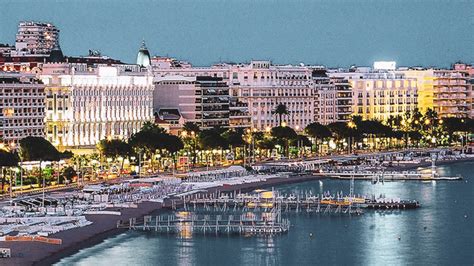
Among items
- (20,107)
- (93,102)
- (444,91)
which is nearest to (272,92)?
(93,102)

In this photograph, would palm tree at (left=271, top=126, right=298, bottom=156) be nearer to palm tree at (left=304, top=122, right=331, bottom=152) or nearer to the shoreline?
palm tree at (left=304, top=122, right=331, bottom=152)

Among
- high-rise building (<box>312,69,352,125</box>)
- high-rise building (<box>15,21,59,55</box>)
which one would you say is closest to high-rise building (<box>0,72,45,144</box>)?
high-rise building (<box>312,69,352,125</box>)

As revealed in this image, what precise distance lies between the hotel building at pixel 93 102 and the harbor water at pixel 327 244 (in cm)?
2958

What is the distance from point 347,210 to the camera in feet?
260

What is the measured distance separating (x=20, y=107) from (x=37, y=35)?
62024 millimetres

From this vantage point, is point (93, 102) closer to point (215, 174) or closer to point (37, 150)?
point (215, 174)

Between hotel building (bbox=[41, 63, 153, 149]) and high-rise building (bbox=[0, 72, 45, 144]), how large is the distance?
305cm

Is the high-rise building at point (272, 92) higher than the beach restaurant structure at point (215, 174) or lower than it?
higher

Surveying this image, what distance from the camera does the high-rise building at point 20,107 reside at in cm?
9362

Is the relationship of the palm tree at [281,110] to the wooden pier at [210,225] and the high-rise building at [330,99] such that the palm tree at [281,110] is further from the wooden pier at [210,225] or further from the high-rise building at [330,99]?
the wooden pier at [210,225]

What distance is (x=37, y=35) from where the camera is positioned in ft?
513

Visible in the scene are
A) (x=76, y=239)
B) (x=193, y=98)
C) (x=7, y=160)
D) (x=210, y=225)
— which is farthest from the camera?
(x=193, y=98)

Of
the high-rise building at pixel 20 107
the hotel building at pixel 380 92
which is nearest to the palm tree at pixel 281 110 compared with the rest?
the hotel building at pixel 380 92

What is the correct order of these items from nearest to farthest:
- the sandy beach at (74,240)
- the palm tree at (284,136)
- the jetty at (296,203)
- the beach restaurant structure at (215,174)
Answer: the sandy beach at (74,240) < the jetty at (296,203) < the beach restaurant structure at (215,174) < the palm tree at (284,136)
